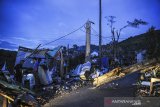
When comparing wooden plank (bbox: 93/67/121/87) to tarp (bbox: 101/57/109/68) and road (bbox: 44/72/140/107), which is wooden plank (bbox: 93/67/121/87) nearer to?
road (bbox: 44/72/140/107)

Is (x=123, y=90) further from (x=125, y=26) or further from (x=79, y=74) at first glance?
(x=125, y=26)

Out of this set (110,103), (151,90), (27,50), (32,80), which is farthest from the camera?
(27,50)

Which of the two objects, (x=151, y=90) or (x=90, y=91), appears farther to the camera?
(x=90, y=91)

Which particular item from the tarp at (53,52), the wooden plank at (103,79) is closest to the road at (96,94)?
A: the wooden plank at (103,79)

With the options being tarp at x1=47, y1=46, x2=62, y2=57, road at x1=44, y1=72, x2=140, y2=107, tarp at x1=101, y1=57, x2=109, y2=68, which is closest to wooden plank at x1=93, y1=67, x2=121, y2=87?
road at x1=44, y1=72, x2=140, y2=107

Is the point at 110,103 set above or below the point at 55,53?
below

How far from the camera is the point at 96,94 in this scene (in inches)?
317

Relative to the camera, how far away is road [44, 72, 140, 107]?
732 cm

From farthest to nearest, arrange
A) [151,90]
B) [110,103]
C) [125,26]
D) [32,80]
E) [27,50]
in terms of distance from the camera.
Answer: [125,26], [27,50], [32,80], [151,90], [110,103]

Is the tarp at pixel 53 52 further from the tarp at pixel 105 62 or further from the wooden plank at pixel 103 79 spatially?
the wooden plank at pixel 103 79

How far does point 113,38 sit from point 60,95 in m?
11.7

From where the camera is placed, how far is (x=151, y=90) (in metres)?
7.40

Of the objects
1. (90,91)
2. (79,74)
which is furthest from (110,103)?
(79,74)

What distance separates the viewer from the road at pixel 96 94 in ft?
24.0
